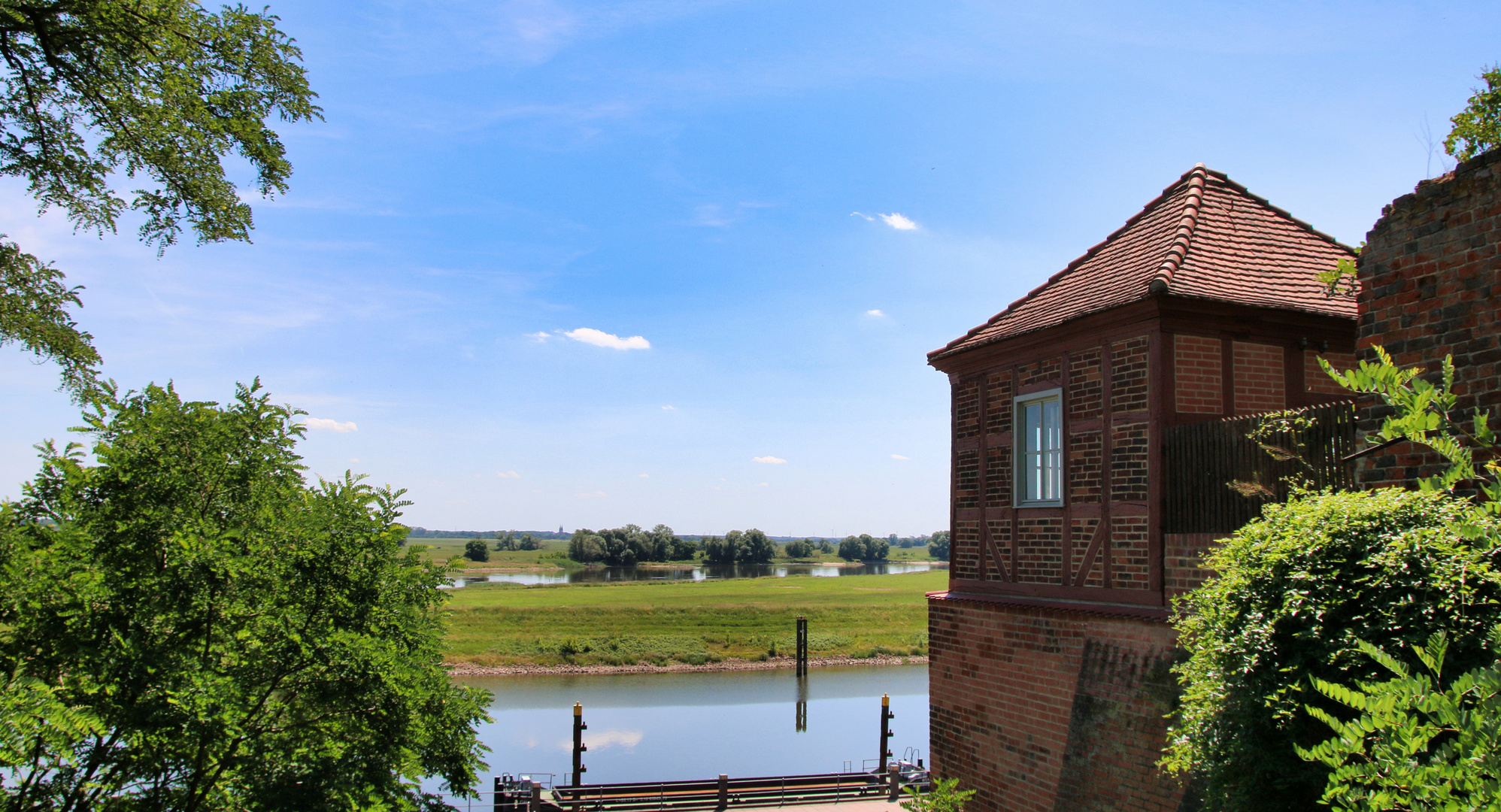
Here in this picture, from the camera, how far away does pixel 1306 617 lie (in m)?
5.10

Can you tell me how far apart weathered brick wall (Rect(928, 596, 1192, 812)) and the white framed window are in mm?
1256

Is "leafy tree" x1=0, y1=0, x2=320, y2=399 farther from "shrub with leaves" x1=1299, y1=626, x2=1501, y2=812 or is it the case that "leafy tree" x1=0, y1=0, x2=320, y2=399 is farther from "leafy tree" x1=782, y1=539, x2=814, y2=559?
"leafy tree" x1=782, y1=539, x2=814, y2=559

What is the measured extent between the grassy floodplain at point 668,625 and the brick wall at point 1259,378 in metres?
41.2

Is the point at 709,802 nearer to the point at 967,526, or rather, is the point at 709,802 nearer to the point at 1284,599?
the point at 967,526

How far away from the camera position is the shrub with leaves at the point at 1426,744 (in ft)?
9.25

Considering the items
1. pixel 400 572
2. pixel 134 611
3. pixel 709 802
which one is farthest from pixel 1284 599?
pixel 709 802

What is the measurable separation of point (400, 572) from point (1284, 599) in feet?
22.7

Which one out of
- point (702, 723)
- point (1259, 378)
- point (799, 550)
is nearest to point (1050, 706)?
point (1259, 378)

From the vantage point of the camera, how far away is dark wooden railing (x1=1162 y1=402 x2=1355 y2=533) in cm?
708

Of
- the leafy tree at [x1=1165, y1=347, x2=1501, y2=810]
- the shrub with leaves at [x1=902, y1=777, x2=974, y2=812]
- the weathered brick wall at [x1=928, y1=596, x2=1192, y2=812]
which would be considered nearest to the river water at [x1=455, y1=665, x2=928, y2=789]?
the weathered brick wall at [x1=928, y1=596, x2=1192, y2=812]

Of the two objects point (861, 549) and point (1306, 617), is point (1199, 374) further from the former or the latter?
point (861, 549)

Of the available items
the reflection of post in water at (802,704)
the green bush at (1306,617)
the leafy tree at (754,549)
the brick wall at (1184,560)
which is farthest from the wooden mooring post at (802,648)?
the leafy tree at (754,549)

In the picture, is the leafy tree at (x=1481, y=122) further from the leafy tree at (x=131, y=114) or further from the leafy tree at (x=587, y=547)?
the leafy tree at (x=587, y=547)

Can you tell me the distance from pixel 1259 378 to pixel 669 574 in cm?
10902
